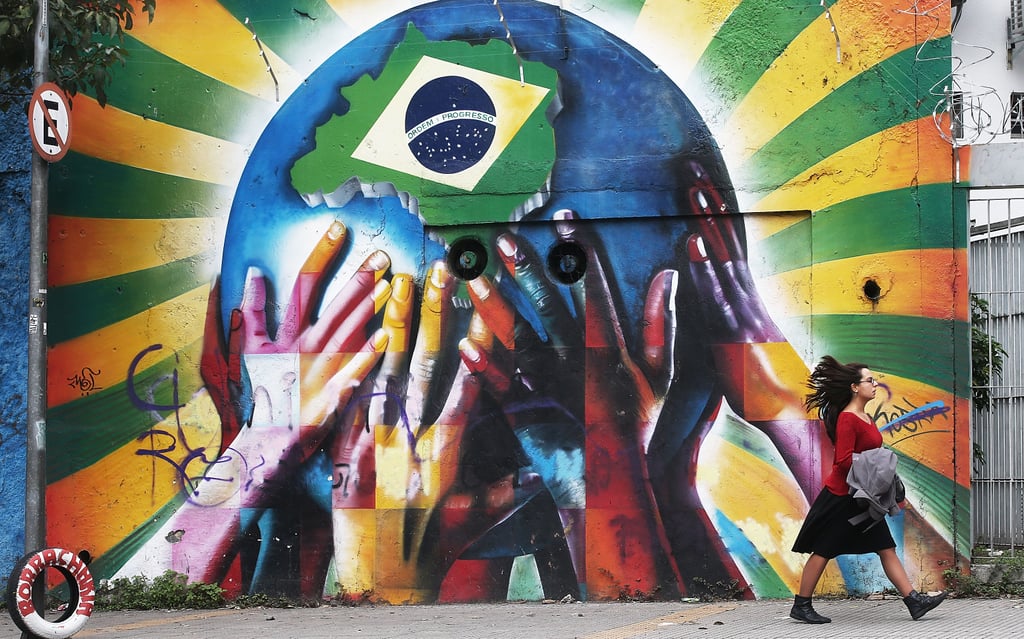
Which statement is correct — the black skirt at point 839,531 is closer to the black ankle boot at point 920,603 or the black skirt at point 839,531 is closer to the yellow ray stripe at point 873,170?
the black ankle boot at point 920,603

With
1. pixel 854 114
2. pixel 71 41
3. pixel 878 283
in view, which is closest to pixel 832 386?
pixel 878 283

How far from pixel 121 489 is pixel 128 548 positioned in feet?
1.50

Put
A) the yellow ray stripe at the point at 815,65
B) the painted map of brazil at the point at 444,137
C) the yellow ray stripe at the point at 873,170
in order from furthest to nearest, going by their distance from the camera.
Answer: the painted map of brazil at the point at 444,137, the yellow ray stripe at the point at 815,65, the yellow ray stripe at the point at 873,170

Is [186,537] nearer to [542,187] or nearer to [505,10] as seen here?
[542,187]

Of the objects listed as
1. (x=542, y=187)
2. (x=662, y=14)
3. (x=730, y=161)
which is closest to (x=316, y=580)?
(x=542, y=187)

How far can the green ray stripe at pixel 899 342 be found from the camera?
7609 mm

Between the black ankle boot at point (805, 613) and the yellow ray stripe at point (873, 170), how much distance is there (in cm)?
276

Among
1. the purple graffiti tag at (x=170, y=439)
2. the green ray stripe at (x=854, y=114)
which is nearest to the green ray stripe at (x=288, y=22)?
the purple graffiti tag at (x=170, y=439)

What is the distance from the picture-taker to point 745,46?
8.00 metres

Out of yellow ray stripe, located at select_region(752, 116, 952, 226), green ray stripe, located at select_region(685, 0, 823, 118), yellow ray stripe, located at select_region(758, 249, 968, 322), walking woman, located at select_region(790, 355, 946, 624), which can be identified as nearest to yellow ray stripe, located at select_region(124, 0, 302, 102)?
green ray stripe, located at select_region(685, 0, 823, 118)

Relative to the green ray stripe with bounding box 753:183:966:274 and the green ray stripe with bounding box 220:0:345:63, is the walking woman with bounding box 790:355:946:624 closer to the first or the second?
the green ray stripe with bounding box 753:183:966:274

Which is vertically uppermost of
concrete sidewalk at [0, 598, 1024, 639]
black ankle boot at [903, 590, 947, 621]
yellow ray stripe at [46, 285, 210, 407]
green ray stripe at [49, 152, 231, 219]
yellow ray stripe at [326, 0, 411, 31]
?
yellow ray stripe at [326, 0, 411, 31]

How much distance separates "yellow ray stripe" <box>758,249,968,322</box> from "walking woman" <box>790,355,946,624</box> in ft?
2.61

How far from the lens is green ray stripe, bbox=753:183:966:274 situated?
7.69 metres
